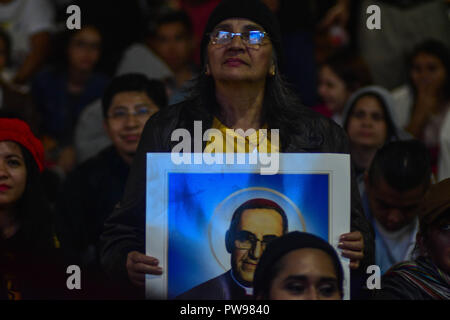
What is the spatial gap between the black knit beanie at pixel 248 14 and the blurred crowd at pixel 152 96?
0.21 meters

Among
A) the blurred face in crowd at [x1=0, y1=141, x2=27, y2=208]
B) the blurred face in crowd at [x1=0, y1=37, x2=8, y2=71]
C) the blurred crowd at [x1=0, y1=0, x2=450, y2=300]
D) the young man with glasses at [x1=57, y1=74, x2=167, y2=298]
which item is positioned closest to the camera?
the blurred face in crowd at [x1=0, y1=141, x2=27, y2=208]

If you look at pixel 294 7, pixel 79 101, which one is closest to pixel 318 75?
pixel 294 7

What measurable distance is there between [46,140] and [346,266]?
2759mm

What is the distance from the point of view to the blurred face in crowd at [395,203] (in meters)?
3.00

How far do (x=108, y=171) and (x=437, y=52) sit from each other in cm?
239

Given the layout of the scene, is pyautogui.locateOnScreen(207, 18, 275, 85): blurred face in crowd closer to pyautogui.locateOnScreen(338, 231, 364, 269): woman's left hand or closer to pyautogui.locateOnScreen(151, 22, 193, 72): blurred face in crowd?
pyautogui.locateOnScreen(338, 231, 364, 269): woman's left hand

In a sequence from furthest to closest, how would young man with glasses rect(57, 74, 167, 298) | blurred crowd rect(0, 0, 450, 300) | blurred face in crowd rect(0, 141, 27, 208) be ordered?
young man with glasses rect(57, 74, 167, 298) → blurred crowd rect(0, 0, 450, 300) → blurred face in crowd rect(0, 141, 27, 208)

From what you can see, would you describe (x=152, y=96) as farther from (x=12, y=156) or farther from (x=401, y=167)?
(x=401, y=167)

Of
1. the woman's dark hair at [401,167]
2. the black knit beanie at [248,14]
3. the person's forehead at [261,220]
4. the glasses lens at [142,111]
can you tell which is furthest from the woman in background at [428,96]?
the person's forehead at [261,220]

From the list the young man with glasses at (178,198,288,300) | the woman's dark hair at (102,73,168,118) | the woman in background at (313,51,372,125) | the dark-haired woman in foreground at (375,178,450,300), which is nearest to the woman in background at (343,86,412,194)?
the woman in background at (313,51,372,125)

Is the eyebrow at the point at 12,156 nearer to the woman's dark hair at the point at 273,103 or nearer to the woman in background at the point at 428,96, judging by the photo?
the woman's dark hair at the point at 273,103

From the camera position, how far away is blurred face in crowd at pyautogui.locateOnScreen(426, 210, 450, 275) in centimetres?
227

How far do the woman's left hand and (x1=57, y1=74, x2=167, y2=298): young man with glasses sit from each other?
1.35 metres

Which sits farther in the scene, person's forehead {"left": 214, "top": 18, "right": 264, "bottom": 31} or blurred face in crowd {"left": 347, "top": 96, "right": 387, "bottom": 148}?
blurred face in crowd {"left": 347, "top": 96, "right": 387, "bottom": 148}
